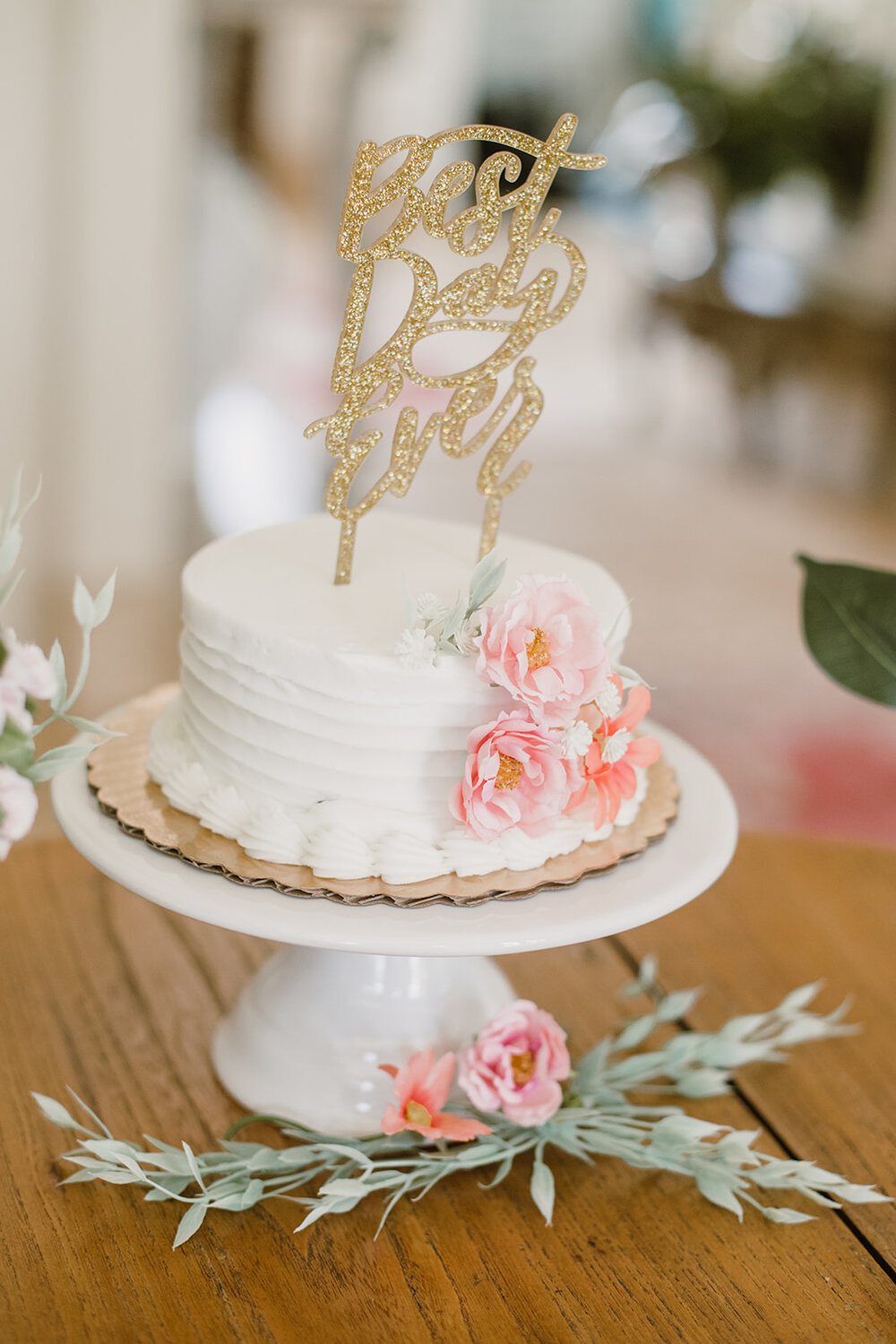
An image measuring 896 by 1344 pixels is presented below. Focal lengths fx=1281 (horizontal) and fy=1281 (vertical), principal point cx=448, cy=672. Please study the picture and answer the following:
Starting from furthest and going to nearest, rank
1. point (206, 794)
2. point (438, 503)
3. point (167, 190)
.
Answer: point (438, 503) < point (167, 190) < point (206, 794)

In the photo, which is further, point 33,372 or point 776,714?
point 33,372

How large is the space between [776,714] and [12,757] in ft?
9.07

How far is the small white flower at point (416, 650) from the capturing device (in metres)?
1.02

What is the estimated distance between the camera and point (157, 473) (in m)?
3.93

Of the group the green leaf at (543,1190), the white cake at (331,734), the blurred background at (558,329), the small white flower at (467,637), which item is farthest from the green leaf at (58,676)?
the blurred background at (558,329)

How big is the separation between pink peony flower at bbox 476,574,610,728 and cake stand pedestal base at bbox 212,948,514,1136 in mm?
342

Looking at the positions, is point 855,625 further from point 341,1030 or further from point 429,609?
point 341,1030

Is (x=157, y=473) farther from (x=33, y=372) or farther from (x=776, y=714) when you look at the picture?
(x=776, y=714)

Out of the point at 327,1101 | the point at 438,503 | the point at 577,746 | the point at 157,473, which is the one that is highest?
the point at 577,746

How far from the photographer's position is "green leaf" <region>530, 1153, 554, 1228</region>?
3.45 ft

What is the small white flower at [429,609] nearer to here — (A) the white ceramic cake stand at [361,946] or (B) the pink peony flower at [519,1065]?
(A) the white ceramic cake stand at [361,946]

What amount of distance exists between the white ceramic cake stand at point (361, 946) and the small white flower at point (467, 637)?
207 millimetres

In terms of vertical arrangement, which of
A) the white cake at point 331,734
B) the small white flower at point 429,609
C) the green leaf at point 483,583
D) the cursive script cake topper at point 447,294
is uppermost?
the cursive script cake topper at point 447,294

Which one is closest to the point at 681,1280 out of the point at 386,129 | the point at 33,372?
the point at 33,372
